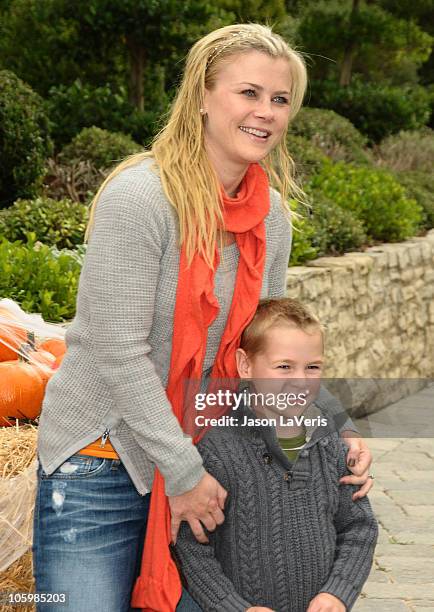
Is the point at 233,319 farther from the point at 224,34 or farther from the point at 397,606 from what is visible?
the point at 397,606

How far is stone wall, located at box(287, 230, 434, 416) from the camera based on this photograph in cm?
808

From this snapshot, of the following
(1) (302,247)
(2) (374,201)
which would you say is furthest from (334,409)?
(2) (374,201)

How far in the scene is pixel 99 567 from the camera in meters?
2.52

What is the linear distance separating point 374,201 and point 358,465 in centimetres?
777

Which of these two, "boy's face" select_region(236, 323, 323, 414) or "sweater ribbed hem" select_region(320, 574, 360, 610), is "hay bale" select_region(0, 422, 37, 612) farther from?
"sweater ribbed hem" select_region(320, 574, 360, 610)

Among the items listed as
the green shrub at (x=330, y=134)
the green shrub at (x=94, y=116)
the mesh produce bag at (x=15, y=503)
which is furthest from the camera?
the green shrub at (x=330, y=134)

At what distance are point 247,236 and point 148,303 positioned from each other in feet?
1.31

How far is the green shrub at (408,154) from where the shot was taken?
49.6ft

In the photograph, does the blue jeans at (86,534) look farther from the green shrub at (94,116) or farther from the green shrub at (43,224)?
the green shrub at (94,116)

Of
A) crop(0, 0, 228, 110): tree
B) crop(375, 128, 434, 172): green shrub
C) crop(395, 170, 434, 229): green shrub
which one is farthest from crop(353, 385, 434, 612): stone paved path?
crop(375, 128, 434, 172): green shrub

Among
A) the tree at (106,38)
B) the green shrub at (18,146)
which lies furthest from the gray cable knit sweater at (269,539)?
the tree at (106,38)

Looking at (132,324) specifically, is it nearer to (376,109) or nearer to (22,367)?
(22,367)

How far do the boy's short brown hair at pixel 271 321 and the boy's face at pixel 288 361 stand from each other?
0.01 meters

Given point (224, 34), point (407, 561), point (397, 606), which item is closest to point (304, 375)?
point (224, 34)
